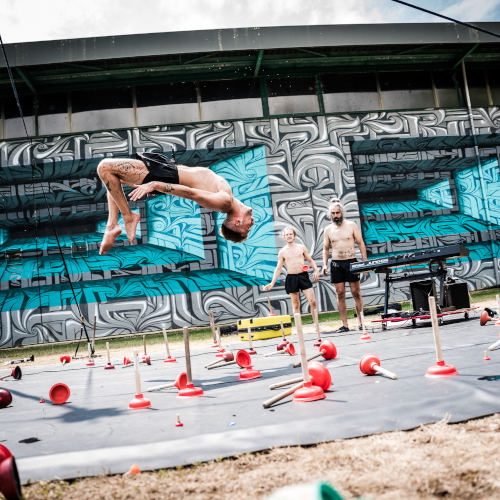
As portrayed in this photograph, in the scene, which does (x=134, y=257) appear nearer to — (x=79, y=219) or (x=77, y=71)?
(x=79, y=219)

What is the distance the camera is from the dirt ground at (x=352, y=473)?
62.0 inches

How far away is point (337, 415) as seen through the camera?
2477 mm

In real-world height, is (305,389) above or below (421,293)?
below

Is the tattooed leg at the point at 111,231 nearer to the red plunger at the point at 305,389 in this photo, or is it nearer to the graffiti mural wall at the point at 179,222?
the red plunger at the point at 305,389

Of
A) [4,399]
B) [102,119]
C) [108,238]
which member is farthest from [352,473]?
[102,119]

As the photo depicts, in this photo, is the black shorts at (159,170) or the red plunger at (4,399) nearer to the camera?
the red plunger at (4,399)

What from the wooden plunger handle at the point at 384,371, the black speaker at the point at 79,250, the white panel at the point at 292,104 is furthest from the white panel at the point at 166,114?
the wooden plunger handle at the point at 384,371

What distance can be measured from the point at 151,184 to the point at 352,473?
458cm

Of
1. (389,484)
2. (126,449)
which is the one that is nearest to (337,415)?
(389,484)

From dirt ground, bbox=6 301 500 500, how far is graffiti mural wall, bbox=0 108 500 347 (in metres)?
11.5

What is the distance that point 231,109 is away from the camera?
14.4 meters

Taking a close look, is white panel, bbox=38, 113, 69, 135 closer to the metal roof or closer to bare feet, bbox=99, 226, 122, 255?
the metal roof

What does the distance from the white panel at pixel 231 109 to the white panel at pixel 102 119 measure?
8.43ft

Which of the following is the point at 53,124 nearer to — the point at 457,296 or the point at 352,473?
the point at 457,296
